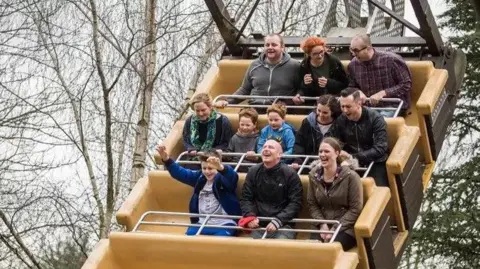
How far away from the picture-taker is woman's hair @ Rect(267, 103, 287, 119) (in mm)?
9695

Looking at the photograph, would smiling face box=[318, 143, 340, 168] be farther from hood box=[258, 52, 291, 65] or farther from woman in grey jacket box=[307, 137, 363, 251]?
hood box=[258, 52, 291, 65]

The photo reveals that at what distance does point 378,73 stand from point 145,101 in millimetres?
4557

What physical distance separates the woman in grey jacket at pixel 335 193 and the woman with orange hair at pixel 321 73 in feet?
4.62

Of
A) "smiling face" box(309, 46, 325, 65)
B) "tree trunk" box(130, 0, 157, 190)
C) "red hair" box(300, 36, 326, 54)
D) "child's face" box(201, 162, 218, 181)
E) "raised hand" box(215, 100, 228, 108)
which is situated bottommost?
"tree trunk" box(130, 0, 157, 190)

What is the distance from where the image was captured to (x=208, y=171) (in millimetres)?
9242

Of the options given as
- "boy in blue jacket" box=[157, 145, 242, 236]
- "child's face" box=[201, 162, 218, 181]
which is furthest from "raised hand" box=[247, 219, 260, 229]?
"child's face" box=[201, 162, 218, 181]

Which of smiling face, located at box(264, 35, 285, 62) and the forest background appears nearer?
smiling face, located at box(264, 35, 285, 62)

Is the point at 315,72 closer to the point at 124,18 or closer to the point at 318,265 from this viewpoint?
the point at 318,265

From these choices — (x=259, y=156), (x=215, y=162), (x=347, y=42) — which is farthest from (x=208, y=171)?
(x=347, y=42)

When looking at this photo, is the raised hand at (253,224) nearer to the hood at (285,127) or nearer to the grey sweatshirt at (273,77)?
the hood at (285,127)

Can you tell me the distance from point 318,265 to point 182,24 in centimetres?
719

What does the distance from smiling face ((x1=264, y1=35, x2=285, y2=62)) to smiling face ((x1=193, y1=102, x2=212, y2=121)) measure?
0.81 meters

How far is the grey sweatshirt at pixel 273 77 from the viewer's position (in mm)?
10547

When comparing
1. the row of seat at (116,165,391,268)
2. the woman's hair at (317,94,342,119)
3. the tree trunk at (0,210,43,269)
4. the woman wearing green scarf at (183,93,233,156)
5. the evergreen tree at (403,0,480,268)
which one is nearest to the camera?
the row of seat at (116,165,391,268)
